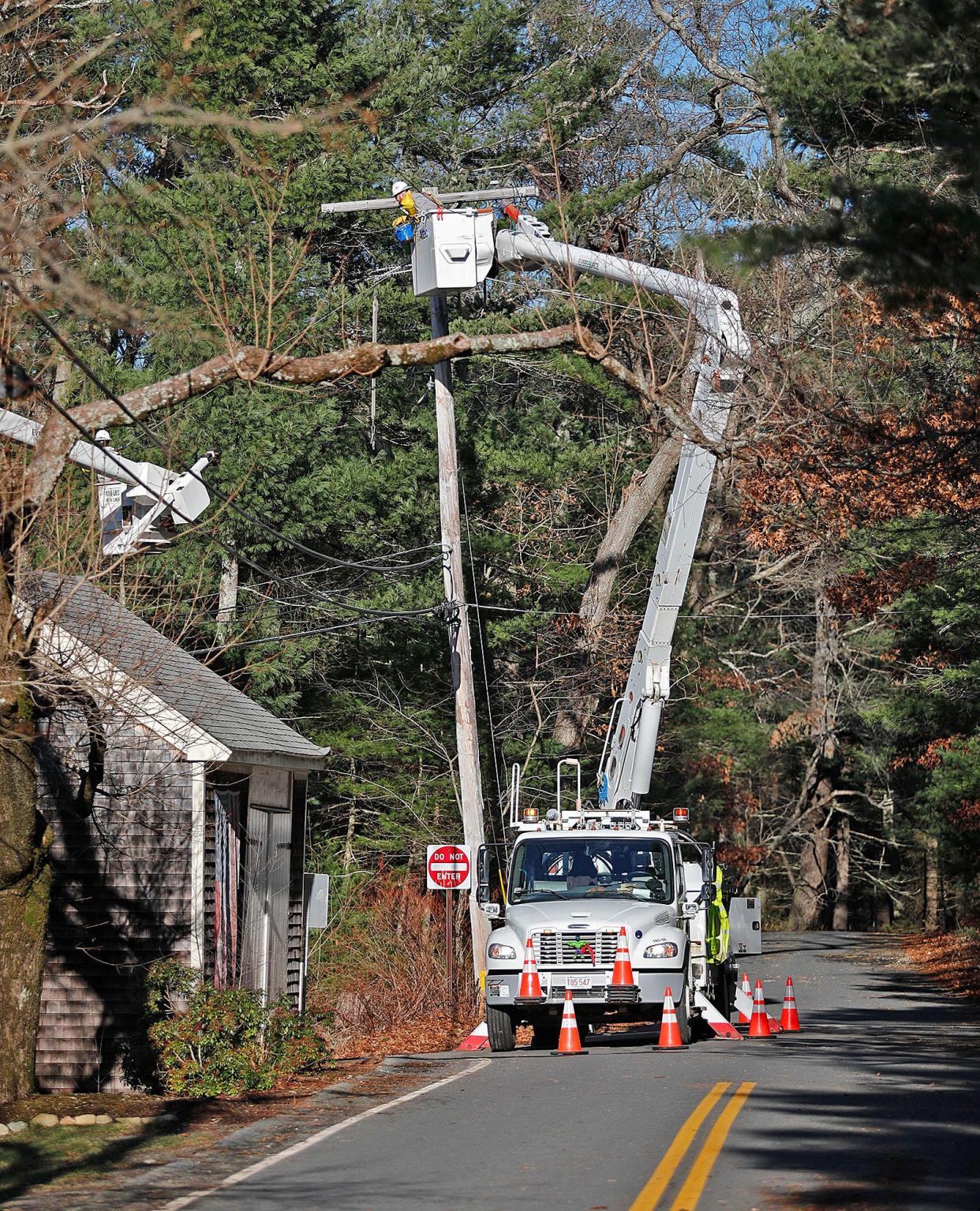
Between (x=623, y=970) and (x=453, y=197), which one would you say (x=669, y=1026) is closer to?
(x=623, y=970)

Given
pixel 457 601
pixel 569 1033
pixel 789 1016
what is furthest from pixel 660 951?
pixel 457 601

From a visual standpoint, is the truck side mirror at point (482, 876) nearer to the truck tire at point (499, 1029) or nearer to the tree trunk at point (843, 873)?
the truck tire at point (499, 1029)

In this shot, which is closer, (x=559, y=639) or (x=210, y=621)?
(x=210, y=621)

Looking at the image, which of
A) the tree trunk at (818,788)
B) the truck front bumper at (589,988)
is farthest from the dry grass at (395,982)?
the tree trunk at (818,788)

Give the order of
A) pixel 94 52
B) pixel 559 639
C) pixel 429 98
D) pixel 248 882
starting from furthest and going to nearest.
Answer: pixel 559 639, pixel 429 98, pixel 248 882, pixel 94 52

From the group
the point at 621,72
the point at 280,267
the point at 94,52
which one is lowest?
the point at 94,52

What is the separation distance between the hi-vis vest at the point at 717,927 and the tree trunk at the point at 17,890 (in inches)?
349

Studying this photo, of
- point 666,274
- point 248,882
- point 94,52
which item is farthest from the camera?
point 248,882

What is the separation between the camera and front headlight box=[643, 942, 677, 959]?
57.9 feet

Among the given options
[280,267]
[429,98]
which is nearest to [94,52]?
[280,267]

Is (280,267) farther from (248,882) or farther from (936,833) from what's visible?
(936,833)

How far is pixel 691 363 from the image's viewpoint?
18203 mm

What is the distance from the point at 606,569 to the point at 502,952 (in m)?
17.0

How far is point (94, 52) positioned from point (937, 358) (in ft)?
43.3
